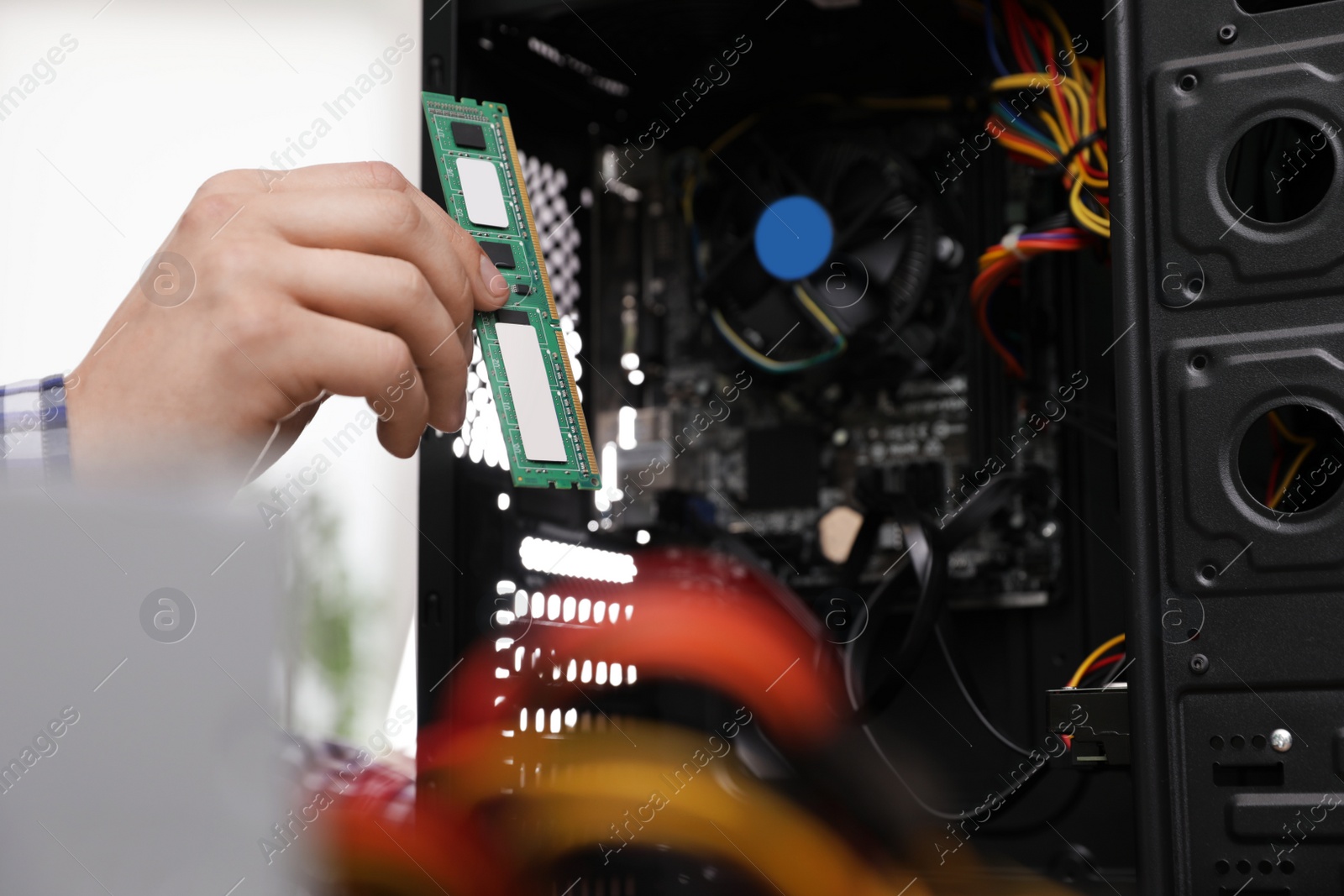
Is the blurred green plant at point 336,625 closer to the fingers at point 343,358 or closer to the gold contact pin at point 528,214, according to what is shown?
the gold contact pin at point 528,214

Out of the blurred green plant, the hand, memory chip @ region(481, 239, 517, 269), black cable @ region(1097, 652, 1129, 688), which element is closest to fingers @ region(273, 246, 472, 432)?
the hand

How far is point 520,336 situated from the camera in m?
0.71

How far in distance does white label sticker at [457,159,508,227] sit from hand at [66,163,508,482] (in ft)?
0.34

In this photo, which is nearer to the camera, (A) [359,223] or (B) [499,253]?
(A) [359,223]

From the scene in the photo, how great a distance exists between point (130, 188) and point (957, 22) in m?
1.62

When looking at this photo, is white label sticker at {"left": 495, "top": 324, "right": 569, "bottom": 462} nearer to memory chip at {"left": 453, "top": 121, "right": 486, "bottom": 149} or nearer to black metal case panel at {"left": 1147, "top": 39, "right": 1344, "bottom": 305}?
memory chip at {"left": 453, "top": 121, "right": 486, "bottom": 149}

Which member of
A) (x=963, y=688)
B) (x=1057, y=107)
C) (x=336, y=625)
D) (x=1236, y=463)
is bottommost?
(x=336, y=625)

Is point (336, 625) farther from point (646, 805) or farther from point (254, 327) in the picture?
point (254, 327)

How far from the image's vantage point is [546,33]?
0.93 meters

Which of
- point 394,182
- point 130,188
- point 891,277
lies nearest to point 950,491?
point 891,277

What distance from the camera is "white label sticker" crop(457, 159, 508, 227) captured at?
0.73 m

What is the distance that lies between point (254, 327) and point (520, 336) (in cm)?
18

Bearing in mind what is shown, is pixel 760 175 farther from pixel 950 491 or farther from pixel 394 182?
pixel 394 182

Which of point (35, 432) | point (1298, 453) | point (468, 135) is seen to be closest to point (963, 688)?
point (1298, 453)
